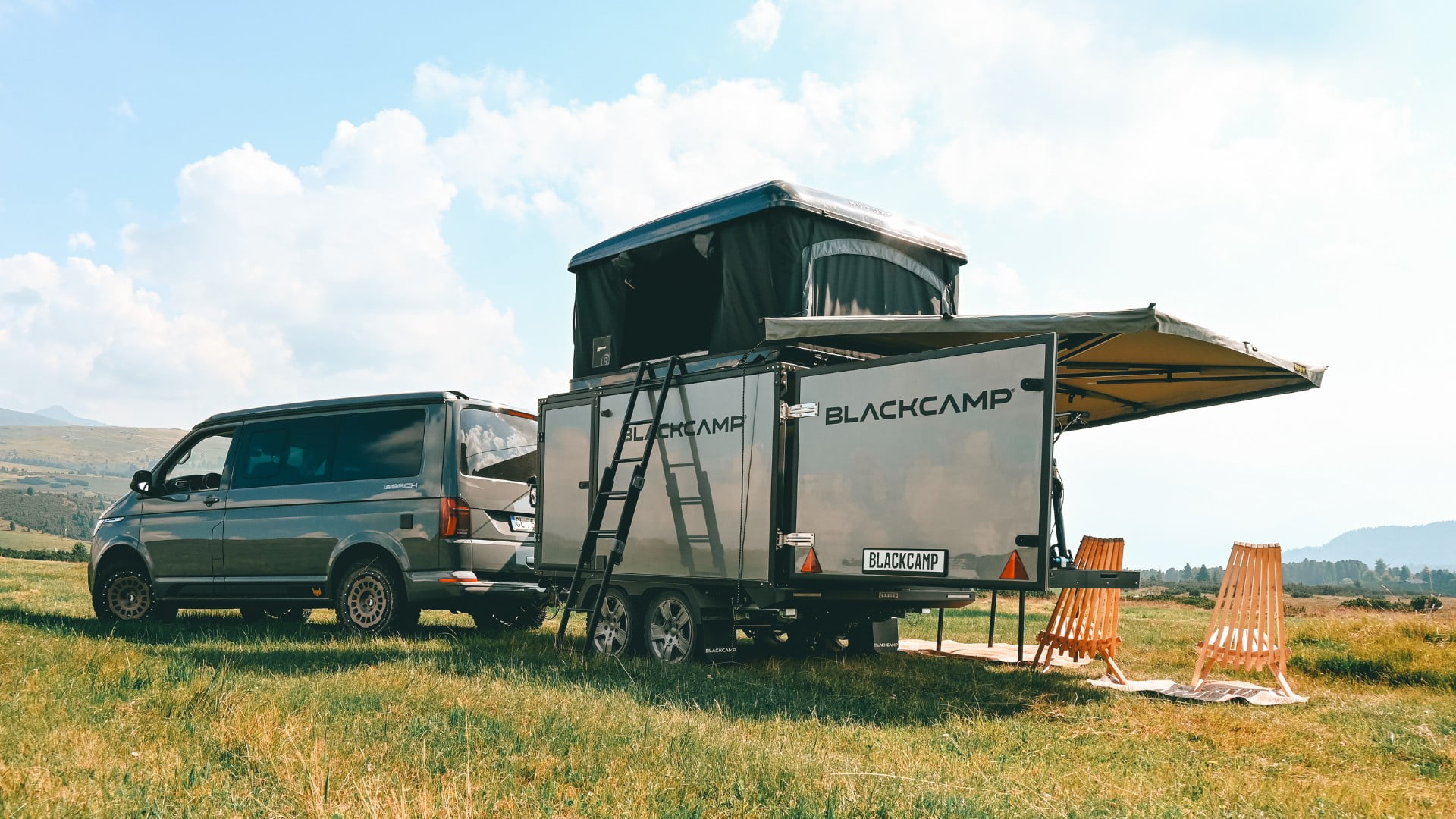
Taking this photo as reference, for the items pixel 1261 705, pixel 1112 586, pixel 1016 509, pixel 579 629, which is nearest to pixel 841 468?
pixel 1016 509

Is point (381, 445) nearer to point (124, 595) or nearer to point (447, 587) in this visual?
point (447, 587)

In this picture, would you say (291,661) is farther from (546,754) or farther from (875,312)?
(875,312)

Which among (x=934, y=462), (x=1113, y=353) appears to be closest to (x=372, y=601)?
(x=934, y=462)

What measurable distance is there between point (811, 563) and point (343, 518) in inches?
190

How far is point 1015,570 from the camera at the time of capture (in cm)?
677

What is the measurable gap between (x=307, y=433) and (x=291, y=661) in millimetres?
3352

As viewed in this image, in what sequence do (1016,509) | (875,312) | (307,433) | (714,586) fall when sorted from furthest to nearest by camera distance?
(307,433)
(875,312)
(714,586)
(1016,509)

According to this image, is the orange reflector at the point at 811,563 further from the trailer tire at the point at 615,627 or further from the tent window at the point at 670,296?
the tent window at the point at 670,296

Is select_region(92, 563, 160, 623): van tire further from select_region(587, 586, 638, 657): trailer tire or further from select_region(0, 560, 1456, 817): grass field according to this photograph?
select_region(587, 586, 638, 657): trailer tire

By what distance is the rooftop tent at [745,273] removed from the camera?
8844 millimetres

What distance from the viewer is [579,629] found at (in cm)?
1152

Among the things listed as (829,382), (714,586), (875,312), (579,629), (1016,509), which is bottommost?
(579,629)

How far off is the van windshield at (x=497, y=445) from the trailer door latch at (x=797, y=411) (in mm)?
3415

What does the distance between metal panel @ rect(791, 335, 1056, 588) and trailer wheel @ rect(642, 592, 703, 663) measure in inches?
41.3
